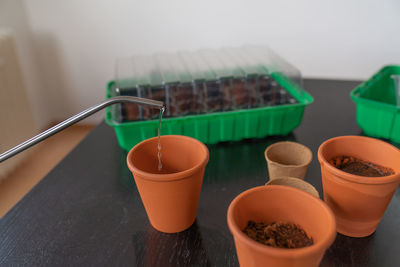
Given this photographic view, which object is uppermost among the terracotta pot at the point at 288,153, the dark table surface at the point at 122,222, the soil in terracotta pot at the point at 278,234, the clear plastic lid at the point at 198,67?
the clear plastic lid at the point at 198,67

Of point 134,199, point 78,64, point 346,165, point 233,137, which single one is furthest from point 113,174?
point 78,64

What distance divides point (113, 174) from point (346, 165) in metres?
0.49

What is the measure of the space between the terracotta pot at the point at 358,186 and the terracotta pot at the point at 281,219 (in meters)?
0.08

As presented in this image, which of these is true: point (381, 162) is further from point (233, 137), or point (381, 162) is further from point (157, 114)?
point (157, 114)

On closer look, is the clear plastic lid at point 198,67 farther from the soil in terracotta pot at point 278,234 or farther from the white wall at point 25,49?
the white wall at point 25,49

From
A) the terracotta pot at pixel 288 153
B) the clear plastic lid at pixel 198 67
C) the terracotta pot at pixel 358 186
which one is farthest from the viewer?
the clear plastic lid at pixel 198 67

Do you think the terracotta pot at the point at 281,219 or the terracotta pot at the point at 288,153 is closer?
the terracotta pot at the point at 281,219

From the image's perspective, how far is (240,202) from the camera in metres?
0.49

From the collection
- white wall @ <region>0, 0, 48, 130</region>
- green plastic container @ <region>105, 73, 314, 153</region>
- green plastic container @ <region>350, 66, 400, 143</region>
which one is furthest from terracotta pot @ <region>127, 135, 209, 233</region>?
white wall @ <region>0, 0, 48, 130</region>

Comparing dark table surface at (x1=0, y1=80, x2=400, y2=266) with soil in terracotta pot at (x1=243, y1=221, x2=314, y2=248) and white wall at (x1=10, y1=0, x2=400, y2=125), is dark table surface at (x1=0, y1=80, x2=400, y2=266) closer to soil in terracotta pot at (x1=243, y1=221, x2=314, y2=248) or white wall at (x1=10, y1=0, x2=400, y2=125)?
soil in terracotta pot at (x1=243, y1=221, x2=314, y2=248)

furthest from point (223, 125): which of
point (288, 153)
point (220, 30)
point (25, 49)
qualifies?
point (25, 49)

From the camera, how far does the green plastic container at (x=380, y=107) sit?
79 centimetres

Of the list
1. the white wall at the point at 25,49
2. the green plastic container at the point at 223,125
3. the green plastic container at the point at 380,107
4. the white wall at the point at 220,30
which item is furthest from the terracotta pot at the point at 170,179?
the white wall at the point at 25,49

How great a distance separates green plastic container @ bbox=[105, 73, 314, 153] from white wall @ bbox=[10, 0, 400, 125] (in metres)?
1.02
